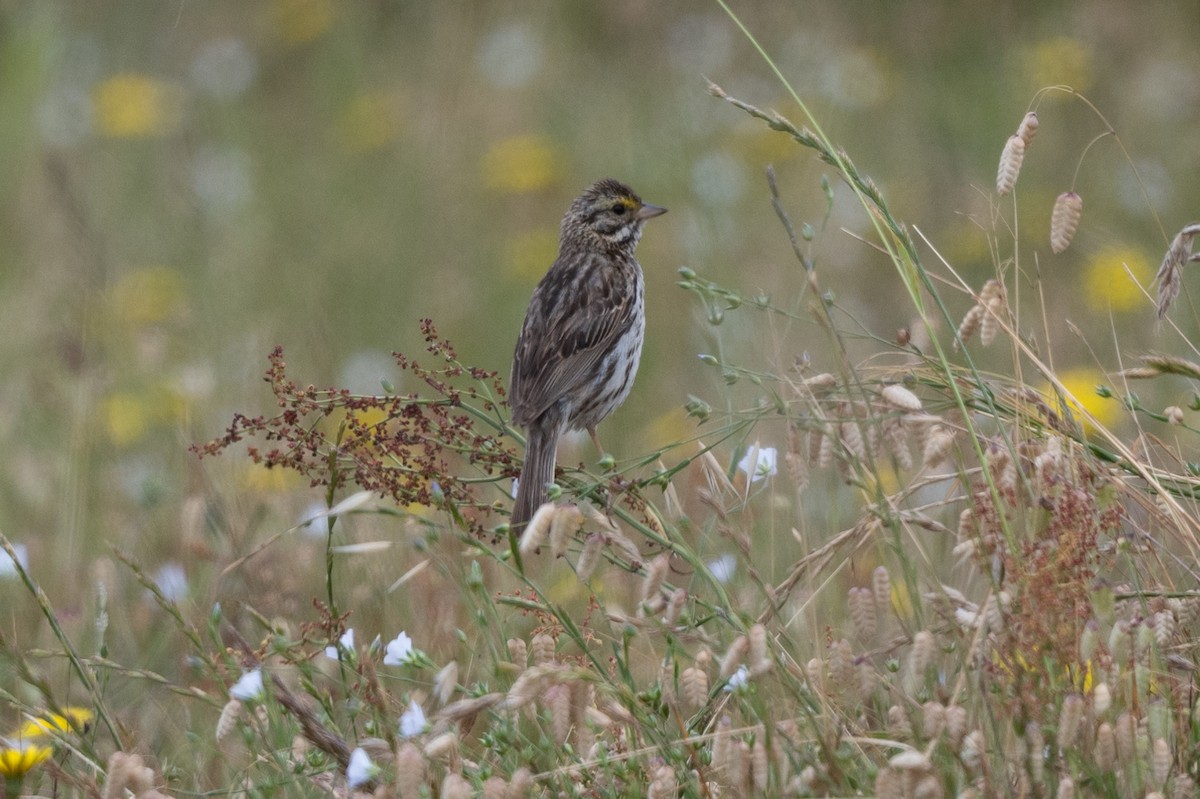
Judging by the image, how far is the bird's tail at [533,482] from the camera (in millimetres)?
3752

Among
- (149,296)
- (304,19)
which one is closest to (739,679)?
(149,296)

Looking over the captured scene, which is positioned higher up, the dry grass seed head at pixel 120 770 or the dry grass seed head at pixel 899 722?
the dry grass seed head at pixel 120 770

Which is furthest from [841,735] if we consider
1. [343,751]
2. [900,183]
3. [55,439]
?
[900,183]

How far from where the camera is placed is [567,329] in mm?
5297

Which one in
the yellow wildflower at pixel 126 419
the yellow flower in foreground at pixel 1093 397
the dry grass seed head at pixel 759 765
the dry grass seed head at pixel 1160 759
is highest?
the yellow wildflower at pixel 126 419

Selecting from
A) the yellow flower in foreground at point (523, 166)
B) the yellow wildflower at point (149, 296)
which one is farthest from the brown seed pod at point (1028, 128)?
the yellow flower in foreground at point (523, 166)

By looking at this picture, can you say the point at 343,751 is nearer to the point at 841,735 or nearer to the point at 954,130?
the point at 841,735

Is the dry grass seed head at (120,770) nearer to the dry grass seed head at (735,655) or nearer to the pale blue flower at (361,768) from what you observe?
the pale blue flower at (361,768)

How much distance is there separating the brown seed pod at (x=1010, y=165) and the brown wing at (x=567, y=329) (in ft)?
7.83

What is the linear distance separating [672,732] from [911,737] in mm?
450

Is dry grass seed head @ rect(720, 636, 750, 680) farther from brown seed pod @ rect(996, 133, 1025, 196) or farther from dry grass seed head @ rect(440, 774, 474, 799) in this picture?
brown seed pod @ rect(996, 133, 1025, 196)

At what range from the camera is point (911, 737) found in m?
2.55

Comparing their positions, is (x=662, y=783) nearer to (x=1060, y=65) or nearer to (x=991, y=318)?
(x=991, y=318)

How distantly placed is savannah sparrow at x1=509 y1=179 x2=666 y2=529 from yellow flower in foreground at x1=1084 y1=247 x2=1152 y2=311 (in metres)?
2.14
